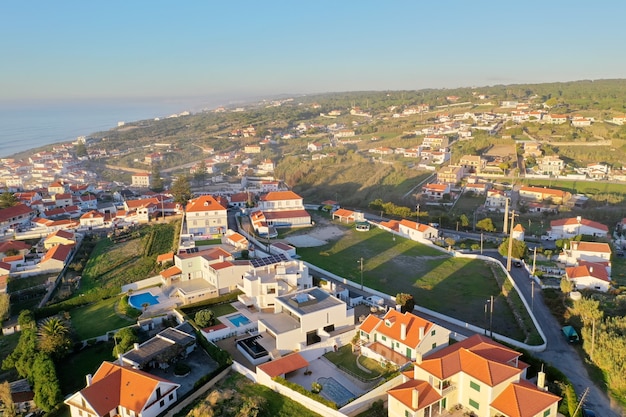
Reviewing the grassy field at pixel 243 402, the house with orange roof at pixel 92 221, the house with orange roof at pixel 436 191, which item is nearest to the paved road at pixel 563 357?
the grassy field at pixel 243 402

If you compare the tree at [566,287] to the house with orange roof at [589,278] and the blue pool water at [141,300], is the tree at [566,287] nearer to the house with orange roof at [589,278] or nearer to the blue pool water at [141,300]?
the house with orange roof at [589,278]

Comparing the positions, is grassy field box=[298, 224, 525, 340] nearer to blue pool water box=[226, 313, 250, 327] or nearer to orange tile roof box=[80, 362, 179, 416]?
blue pool water box=[226, 313, 250, 327]

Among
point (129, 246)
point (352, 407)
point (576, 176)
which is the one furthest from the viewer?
point (576, 176)

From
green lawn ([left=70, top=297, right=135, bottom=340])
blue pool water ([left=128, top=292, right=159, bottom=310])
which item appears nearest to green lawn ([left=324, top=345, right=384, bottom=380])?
green lawn ([left=70, top=297, right=135, bottom=340])

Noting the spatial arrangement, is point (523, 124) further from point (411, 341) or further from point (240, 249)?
point (411, 341)

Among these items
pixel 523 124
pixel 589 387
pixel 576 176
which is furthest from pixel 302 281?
pixel 523 124

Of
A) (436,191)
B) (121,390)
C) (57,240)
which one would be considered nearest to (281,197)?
(436,191)
